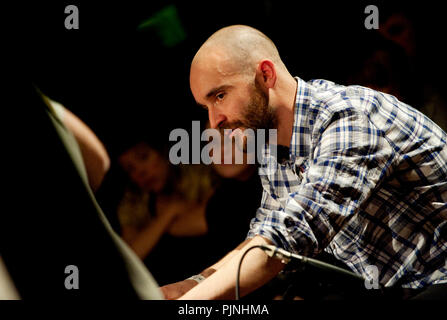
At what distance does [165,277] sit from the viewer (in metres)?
2.68

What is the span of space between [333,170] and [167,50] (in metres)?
1.53

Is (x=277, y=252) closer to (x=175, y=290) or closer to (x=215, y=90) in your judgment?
(x=175, y=290)

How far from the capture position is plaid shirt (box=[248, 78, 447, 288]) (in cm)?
138

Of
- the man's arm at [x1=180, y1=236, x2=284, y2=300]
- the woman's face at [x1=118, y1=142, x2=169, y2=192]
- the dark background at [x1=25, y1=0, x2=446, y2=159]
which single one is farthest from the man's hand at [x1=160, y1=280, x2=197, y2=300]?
the woman's face at [x1=118, y1=142, x2=169, y2=192]

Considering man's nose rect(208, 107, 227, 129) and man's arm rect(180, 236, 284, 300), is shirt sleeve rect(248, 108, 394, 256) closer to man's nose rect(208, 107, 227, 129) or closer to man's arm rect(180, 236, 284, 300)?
man's arm rect(180, 236, 284, 300)

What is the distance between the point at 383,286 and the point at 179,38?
5.37 ft

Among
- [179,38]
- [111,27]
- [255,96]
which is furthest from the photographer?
[179,38]

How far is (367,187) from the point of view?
1438 mm

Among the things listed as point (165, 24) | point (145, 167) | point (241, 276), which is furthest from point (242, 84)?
point (145, 167)

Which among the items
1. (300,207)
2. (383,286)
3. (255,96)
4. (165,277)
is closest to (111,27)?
(255,96)

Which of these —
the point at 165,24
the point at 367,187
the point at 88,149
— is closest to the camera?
the point at 88,149

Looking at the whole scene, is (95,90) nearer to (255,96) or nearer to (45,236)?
(255,96)

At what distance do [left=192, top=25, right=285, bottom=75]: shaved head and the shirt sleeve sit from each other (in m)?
0.41

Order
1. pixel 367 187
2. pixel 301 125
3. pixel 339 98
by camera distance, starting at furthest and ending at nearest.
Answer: pixel 301 125 < pixel 339 98 < pixel 367 187
